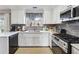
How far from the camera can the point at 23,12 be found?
8.86m

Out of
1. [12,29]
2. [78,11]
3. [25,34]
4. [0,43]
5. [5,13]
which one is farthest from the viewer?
[5,13]

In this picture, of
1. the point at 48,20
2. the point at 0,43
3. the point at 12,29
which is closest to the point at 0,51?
the point at 0,43

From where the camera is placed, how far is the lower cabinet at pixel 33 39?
26.3 feet

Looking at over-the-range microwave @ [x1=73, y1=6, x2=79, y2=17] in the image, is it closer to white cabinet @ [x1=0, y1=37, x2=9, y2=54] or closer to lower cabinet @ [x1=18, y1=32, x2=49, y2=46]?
white cabinet @ [x1=0, y1=37, x2=9, y2=54]

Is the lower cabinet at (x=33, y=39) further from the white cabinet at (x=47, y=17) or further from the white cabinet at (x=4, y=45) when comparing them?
the white cabinet at (x=4, y=45)

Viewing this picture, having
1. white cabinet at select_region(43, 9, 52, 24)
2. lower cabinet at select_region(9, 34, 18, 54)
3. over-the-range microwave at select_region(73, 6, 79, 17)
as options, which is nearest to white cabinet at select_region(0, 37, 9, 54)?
lower cabinet at select_region(9, 34, 18, 54)

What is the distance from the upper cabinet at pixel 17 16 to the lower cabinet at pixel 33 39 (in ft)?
3.45

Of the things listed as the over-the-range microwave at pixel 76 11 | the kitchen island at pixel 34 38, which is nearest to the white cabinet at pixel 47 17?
the kitchen island at pixel 34 38

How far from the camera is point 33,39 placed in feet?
26.7

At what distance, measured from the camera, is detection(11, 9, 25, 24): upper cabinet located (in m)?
8.70

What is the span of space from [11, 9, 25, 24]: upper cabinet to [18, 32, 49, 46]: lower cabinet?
1.05 meters

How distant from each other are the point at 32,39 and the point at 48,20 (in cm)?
159

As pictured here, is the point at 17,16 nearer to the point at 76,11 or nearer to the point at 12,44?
the point at 12,44

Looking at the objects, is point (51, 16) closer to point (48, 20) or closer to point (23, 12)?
point (48, 20)
